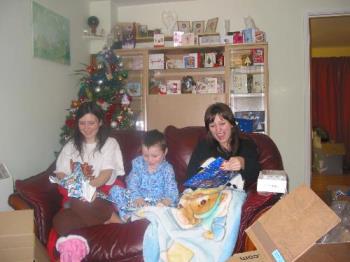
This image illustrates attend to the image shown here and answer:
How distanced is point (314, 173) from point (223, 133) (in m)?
4.80

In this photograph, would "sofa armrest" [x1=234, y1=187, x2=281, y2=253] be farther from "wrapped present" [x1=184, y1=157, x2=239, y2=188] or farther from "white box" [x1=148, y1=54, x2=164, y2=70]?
"white box" [x1=148, y1=54, x2=164, y2=70]

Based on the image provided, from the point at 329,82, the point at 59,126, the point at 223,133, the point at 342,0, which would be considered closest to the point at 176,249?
the point at 223,133

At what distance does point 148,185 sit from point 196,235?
1.85 ft

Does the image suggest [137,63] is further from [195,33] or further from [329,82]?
[329,82]

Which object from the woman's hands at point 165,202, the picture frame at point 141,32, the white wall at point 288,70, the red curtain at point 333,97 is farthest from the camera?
the red curtain at point 333,97

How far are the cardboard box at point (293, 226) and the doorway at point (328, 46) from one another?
2.96m

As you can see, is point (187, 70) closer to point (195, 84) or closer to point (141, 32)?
point (195, 84)

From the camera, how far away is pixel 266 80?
3678 millimetres

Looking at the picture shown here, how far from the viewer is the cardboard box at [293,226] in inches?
54.9

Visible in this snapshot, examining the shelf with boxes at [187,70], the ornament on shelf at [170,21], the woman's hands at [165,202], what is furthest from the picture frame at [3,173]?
the ornament on shelf at [170,21]

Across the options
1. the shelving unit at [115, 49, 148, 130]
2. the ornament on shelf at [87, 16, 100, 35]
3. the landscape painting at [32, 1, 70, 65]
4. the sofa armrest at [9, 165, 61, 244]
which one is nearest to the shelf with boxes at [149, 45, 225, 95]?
the shelving unit at [115, 49, 148, 130]

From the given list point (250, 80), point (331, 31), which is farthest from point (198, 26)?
point (331, 31)

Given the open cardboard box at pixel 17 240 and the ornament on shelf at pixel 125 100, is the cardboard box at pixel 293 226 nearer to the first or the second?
the open cardboard box at pixel 17 240

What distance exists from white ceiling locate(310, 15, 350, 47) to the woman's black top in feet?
9.40
